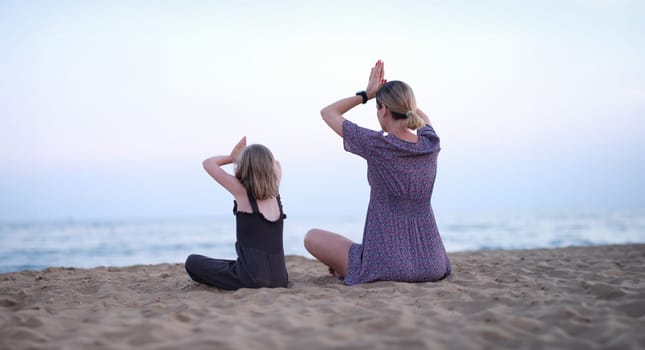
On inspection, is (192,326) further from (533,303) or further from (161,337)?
(533,303)

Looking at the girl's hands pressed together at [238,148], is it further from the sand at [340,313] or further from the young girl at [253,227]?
the sand at [340,313]

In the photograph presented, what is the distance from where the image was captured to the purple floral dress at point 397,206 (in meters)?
4.10

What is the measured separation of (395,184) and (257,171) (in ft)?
3.46

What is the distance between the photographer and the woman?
4066 millimetres

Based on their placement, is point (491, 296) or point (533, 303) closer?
point (533, 303)

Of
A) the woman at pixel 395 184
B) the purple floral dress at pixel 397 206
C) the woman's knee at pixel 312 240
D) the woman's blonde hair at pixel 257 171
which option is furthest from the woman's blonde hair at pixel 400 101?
the woman's knee at pixel 312 240

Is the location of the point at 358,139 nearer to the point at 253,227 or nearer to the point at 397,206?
the point at 397,206

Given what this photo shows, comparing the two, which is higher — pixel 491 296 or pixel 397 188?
pixel 397 188

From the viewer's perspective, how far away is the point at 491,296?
3451 millimetres

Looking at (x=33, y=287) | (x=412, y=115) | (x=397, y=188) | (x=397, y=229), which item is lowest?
(x=33, y=287)

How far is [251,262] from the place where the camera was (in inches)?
163

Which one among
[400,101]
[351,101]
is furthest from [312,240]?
[400,101]

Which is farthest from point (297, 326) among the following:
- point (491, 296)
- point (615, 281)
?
Answer: point (615, 281)

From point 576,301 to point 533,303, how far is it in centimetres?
27
